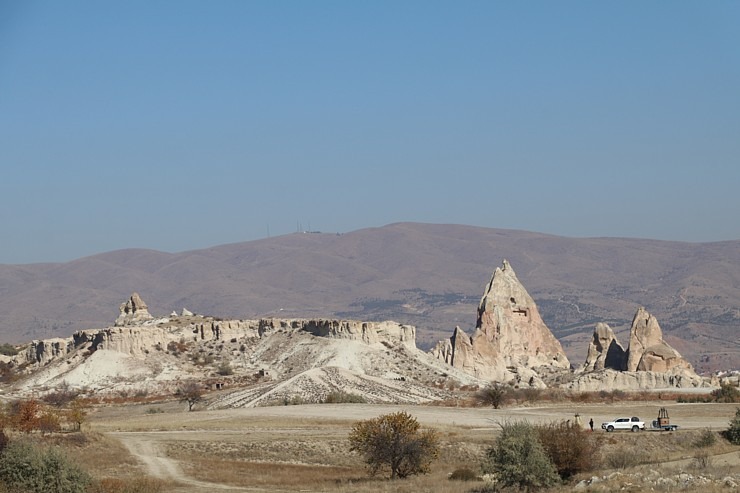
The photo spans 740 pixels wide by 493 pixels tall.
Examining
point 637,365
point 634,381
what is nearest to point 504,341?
point 637,365

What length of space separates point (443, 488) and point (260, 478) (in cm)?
752

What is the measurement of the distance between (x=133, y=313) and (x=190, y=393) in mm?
33966

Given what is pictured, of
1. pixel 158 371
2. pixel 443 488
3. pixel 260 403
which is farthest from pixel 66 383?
pixel 443 488

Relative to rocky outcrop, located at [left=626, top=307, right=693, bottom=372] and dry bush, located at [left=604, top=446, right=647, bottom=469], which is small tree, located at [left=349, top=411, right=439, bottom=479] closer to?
dry bush, located at [left=604, top=446, right=647, bottom=469]

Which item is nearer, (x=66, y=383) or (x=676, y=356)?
(x=66, y=383)

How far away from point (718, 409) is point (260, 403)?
2581 centimetres

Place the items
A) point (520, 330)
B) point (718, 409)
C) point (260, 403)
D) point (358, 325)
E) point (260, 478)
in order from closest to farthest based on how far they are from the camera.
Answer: point (260, 478), point (718, 409), point (260, 403), point (358, 325), point (520, 330)

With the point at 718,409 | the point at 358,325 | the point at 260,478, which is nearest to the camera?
the point at 260,478

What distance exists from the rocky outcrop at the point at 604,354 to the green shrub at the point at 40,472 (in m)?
67.8

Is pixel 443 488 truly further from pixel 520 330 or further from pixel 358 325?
pixel 520 330

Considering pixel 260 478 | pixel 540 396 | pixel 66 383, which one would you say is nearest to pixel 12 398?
pixel 66 383

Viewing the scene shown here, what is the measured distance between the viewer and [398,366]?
87750mm

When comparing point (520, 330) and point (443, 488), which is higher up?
point (520, 330)

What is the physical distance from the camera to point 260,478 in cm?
4328
